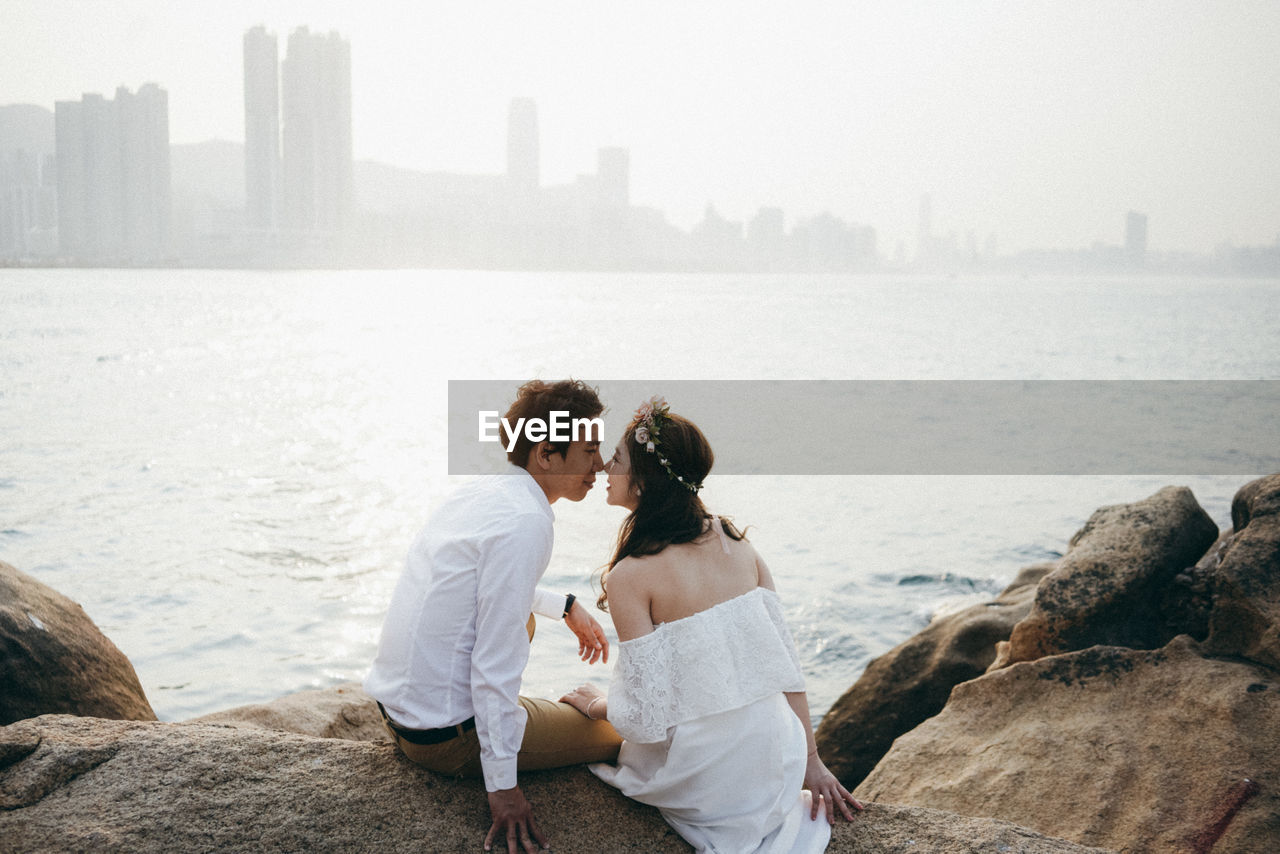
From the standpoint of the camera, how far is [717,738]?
10.3 feet

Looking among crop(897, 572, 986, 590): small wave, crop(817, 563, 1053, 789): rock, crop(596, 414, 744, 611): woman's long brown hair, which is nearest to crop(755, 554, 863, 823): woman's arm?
crop(596, 414, 744, 611): woman's long brown hair

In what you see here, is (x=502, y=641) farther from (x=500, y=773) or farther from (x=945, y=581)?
(x=945, y=581)

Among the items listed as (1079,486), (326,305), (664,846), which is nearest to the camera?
(664,846)

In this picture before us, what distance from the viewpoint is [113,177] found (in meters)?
129

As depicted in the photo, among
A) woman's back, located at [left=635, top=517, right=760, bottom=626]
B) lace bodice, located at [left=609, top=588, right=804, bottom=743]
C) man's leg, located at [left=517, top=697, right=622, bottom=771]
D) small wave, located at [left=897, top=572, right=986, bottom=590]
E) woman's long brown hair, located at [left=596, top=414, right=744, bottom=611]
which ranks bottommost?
small wave, located at [left=897, top=572, right=986, bottom=590]

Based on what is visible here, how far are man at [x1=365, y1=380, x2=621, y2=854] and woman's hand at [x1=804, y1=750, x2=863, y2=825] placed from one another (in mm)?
883

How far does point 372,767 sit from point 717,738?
1144 millimetres

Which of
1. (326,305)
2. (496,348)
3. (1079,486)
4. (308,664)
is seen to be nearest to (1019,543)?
(1079,486)

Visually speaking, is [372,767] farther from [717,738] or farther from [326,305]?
[326,305]

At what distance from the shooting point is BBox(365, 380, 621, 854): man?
2.86 m

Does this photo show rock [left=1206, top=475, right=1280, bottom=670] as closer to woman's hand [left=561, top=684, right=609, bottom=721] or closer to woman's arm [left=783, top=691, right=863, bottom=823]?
woman's arm [left=783, top=691, right=863, bottom=823]

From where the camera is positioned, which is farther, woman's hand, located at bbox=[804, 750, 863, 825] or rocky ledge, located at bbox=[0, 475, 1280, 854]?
woman's hand, located at bbox=[804, 750, 863, 825]

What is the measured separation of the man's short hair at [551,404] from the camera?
9.79 feet

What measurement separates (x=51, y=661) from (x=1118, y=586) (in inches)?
193
